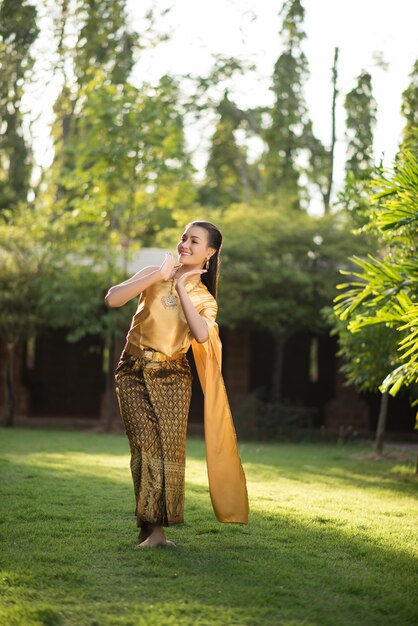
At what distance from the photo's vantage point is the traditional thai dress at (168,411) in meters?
4.79

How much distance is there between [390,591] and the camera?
13.8 feet

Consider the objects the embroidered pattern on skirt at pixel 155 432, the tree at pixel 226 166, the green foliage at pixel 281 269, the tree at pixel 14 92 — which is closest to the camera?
the embroidered pattern on skirt at pixel 155 432

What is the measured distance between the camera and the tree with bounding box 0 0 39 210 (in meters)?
20.2

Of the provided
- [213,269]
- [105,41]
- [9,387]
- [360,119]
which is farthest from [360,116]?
[213,269]

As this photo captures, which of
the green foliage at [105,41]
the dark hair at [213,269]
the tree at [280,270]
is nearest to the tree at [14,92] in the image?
the green foliage at [105,41]

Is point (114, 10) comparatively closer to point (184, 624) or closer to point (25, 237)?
point (25, 237)

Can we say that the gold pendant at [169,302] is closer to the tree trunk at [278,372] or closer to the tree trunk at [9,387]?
the tree trunk at [278,372]

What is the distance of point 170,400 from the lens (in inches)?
193

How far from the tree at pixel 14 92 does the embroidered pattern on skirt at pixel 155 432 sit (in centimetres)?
1659

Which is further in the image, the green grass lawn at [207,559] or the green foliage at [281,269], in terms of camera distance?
the green foliage at [281,269]

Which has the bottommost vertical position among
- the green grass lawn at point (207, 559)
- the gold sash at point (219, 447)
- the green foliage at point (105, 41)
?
the green grass lawn at point (207, 559)

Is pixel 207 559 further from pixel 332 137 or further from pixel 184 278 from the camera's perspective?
pixel 332 137

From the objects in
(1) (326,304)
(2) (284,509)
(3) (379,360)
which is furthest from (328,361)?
(2) (284,509)

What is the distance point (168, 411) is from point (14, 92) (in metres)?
20.9
